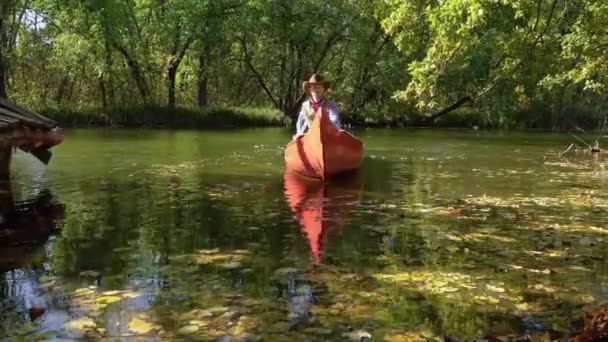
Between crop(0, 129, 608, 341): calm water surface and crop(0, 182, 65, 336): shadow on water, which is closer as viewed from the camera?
crop(0, 129, 608, 341): calm water surface

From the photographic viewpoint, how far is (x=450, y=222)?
8.48 meters

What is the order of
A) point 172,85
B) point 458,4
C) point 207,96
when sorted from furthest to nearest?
point 207,96 → point 172,85 → point 458,4

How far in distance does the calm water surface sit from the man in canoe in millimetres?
1362

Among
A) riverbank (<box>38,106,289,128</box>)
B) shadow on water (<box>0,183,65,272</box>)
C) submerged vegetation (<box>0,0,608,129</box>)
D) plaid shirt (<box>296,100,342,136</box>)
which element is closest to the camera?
shadow on water (<box>0,183,65,272</box>)

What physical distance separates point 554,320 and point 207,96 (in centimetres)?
4341

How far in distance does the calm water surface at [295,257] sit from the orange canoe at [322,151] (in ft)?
1.59

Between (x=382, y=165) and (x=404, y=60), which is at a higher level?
(x=404, y=60)

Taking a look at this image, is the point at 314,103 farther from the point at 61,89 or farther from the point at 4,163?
the point at 61,89

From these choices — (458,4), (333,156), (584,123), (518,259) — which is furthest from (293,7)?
(518,259)

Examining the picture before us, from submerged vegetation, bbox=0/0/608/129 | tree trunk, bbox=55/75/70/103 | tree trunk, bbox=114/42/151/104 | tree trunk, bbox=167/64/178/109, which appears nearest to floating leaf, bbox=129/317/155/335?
submerged vegetation, bbox=0/0/608/129

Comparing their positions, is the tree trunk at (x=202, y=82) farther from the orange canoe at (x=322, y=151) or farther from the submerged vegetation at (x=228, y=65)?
the orange canoe at (x=322, y=151)

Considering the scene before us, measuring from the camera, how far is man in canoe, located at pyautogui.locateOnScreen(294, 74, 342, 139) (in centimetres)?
1334

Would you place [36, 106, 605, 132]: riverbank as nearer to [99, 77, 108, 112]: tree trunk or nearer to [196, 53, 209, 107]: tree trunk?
[99, 77, 108, 112]: tree trunk

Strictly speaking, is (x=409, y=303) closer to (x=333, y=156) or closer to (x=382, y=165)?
(x=333, y=156)
